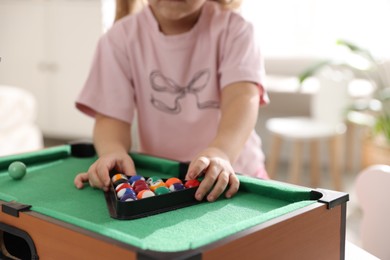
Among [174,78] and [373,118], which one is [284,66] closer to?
[373,118]

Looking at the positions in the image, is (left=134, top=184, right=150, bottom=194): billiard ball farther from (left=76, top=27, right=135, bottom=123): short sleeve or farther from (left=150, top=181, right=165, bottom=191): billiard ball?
(left=76, top=27, right=135, bottom=123): short sleeve

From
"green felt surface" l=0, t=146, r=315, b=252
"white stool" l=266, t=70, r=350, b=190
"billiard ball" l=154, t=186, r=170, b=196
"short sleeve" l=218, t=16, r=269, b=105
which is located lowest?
"white stool" l=266, t=70, r=350, b=190

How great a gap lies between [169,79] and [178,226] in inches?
26.9

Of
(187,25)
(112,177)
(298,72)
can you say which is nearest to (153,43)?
(187,25)

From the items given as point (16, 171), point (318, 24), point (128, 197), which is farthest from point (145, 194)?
point (318, 24)

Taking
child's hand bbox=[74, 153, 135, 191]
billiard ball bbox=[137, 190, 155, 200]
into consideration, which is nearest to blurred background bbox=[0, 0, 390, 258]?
child's hand bbox=[74, 153, 135, 191]

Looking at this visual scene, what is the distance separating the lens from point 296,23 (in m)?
4.35

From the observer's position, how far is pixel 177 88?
1.48 metres

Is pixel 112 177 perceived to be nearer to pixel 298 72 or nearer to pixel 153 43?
pixel 153 43

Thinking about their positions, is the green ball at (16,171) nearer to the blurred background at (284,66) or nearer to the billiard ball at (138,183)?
the billiard ball at (138,183)

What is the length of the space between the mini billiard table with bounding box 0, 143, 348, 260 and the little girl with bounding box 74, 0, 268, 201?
34 cm

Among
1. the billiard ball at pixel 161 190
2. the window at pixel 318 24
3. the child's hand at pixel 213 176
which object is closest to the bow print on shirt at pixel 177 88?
the child's hand at pixel 213 176

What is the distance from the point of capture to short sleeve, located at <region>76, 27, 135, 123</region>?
4.77ft

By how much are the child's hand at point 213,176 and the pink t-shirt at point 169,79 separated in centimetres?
40
